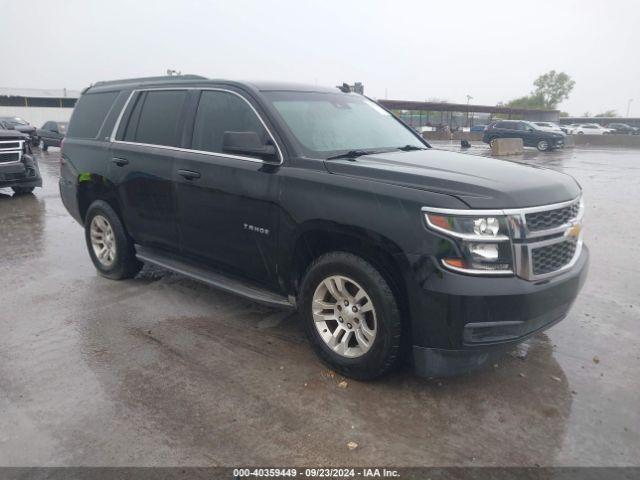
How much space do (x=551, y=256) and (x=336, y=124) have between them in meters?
2.00

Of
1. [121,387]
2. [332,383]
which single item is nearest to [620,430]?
[332,383]

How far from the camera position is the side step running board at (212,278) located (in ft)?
12.9

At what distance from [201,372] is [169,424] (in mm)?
628

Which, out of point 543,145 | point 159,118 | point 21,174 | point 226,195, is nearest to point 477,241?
point 226,195

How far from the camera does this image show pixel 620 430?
301 cm

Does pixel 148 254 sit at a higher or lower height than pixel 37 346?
higher

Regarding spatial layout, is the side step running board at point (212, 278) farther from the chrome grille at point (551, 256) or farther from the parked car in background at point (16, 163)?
the parked car in background at point (16, 163)

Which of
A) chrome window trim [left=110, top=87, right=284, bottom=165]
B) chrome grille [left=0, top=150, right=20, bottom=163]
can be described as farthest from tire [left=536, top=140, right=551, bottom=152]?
chrome window trim [left=110, top=87, right=284, bottom=165]

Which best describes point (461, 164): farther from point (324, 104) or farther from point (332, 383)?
point (332, 383)

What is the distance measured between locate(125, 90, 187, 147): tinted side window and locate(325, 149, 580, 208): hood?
5.95 feet

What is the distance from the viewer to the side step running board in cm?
394

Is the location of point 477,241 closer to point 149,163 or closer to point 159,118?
point 149,163

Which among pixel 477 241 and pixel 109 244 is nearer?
pixel 477 241

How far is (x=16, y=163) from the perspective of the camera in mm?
10883
